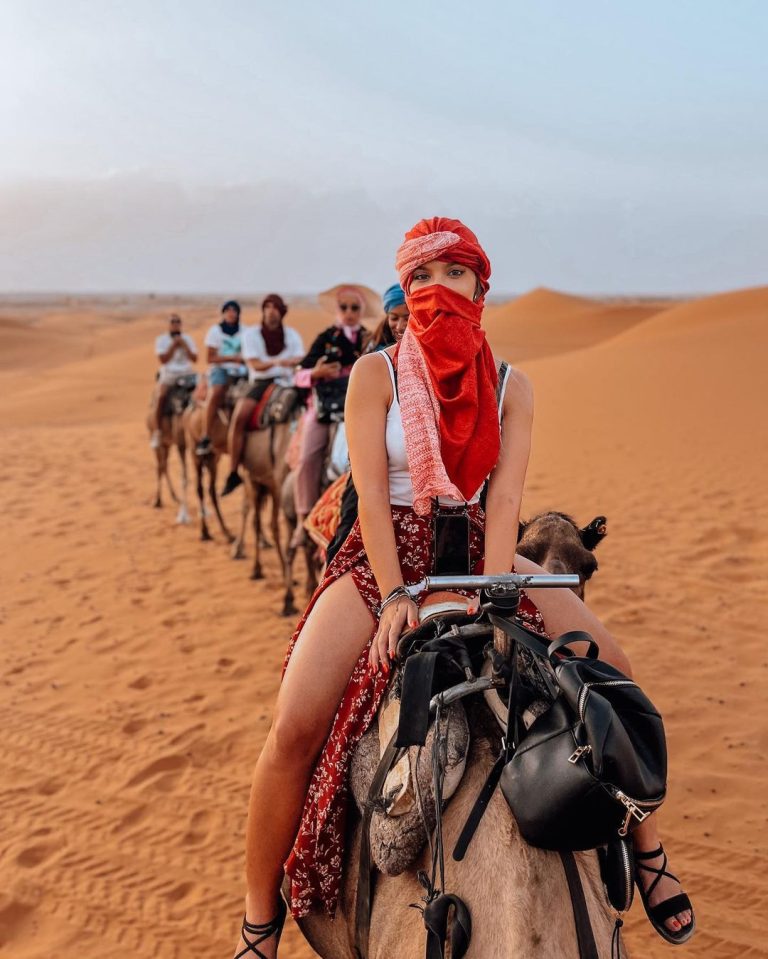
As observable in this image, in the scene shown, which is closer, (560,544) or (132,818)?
(560,544)

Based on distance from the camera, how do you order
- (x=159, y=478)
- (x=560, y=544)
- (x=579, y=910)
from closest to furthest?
(x=579, y=910) → (x=560, y=544) → (x=159, y=478)

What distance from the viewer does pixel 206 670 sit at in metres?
7.27

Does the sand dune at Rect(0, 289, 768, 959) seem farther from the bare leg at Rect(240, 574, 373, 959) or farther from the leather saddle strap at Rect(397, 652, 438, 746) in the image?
the leather saddle strap at Rect(397, 652, 438, 746)

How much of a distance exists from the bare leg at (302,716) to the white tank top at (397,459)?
340 mm

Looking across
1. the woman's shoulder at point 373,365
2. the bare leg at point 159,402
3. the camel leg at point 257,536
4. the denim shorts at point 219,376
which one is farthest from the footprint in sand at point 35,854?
the bare leg at point 159,402

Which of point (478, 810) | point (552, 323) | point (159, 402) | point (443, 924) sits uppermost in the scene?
point (478, 810)

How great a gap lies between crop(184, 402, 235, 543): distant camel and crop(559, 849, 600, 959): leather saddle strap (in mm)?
9091

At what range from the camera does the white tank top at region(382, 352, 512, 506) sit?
271cm

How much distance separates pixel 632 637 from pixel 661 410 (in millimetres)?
10898

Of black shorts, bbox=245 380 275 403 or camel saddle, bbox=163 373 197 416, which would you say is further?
camel saddle, bbox=163 373 197 416

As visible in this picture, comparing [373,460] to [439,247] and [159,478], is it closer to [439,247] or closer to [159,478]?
[439,247]

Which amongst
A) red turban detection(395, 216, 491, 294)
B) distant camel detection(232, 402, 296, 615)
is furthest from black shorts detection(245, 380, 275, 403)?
red turban detection(395, 216, 491, 294)

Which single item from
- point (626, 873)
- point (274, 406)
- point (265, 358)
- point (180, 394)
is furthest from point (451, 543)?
point (180, 394)

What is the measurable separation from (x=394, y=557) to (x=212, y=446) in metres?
8.48
